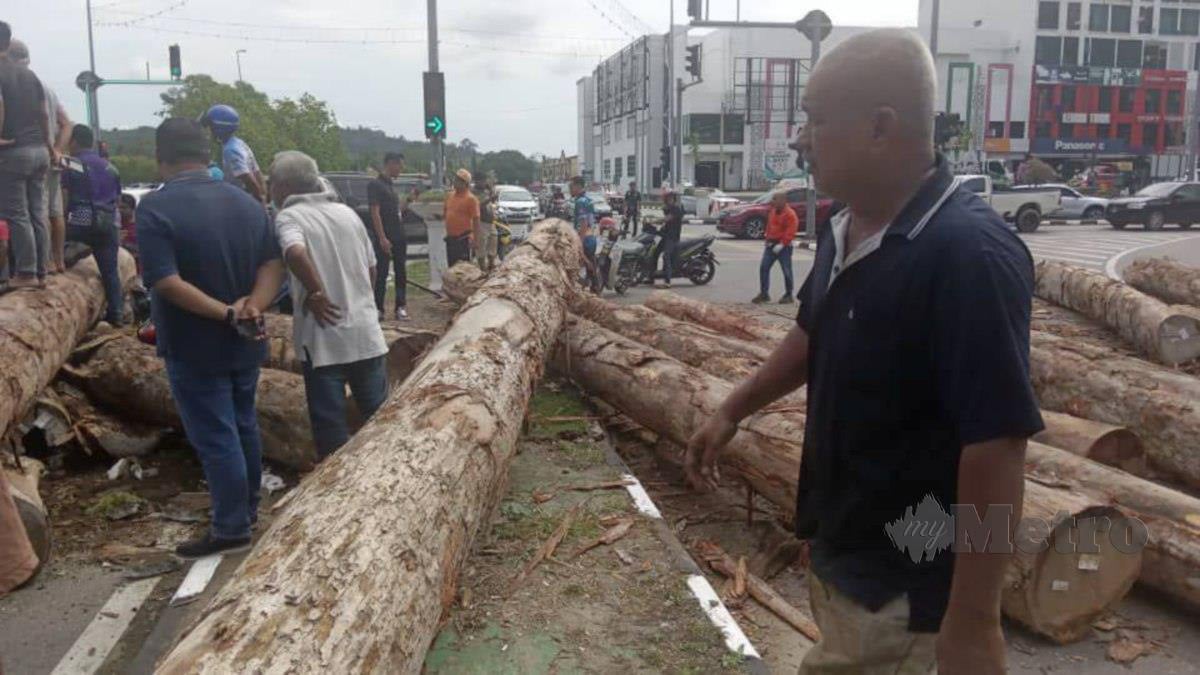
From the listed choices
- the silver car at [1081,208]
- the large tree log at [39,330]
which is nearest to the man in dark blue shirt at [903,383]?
the large tree log at [39,330]

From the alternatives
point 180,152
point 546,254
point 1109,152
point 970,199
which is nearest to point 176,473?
point 180,152

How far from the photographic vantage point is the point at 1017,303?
1.53 metres

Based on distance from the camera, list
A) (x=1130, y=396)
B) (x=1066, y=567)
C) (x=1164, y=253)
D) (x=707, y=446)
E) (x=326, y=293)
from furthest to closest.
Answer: (x=1164, y=253)
(x=1130, y=396)
(x=326, y=293)
(x=1066, y=567)
(x=707, y=446)

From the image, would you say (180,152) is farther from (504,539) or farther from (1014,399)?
(1014,399)

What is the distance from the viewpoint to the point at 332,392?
489 cm

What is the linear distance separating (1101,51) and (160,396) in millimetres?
71033

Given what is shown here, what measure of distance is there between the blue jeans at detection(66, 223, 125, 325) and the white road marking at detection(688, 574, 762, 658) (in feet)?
19.0

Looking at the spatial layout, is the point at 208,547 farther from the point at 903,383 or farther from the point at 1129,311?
the point at 1129,311

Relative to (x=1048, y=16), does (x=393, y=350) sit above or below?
below

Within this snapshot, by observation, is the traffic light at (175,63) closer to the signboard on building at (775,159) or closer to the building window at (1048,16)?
the signboard on building at (775,159)

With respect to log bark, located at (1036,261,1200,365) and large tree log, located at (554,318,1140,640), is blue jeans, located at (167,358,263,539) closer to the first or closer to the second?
large tree log, located at (554,318,1140,640)

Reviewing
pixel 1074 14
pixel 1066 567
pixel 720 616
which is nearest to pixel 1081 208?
pixel 1066 567

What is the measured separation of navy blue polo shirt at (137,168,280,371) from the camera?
4.18 m


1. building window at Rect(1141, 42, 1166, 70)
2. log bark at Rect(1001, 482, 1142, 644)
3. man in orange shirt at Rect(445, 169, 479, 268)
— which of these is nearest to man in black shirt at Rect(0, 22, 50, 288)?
man in orange shirt at Rect(445, 169, 479, 268)
